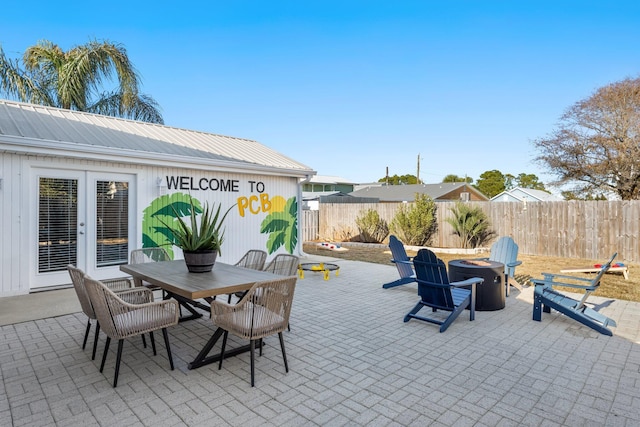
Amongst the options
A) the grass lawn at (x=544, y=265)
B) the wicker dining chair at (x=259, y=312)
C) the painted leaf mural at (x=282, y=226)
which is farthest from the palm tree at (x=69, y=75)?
the wicker dining chair at (x=259, y=312)

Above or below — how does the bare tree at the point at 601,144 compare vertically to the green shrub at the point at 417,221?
above

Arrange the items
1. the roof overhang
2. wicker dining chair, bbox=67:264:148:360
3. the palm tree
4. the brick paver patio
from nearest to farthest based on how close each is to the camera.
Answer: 1. the brick paver patio
2. wicker dining chair, bbox=67:264:148:360
3. the roof overhang
4. the palm tree

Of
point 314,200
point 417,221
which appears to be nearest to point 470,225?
point 417,221

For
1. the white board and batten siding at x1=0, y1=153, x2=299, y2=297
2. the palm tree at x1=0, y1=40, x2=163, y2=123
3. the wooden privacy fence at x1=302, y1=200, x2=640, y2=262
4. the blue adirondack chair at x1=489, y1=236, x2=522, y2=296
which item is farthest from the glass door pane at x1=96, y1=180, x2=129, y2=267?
the wooden privacy fence at x1=302, y1=200, x2=640, y2=262

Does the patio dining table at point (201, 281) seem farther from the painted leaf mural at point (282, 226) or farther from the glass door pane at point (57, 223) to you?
the painted leaf mural at point (282, 226)

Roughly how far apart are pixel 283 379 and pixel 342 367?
563mm

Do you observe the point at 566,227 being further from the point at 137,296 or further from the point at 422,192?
the point at 422,192

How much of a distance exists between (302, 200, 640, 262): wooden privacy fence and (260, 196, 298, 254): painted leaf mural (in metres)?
5.85

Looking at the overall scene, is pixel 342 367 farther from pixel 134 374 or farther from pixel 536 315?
pixel 536 315

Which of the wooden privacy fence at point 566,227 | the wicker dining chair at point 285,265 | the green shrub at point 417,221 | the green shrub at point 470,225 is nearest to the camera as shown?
the wicker dining chair at point 285,265

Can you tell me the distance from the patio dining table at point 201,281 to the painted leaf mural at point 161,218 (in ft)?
9.27

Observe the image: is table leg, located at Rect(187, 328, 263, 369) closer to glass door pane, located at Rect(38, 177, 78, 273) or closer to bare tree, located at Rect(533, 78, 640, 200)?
glass door pane, located at Rect(38, 177, 78, 273)

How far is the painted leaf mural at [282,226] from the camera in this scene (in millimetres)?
9117

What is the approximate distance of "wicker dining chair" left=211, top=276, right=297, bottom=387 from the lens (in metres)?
2.96
